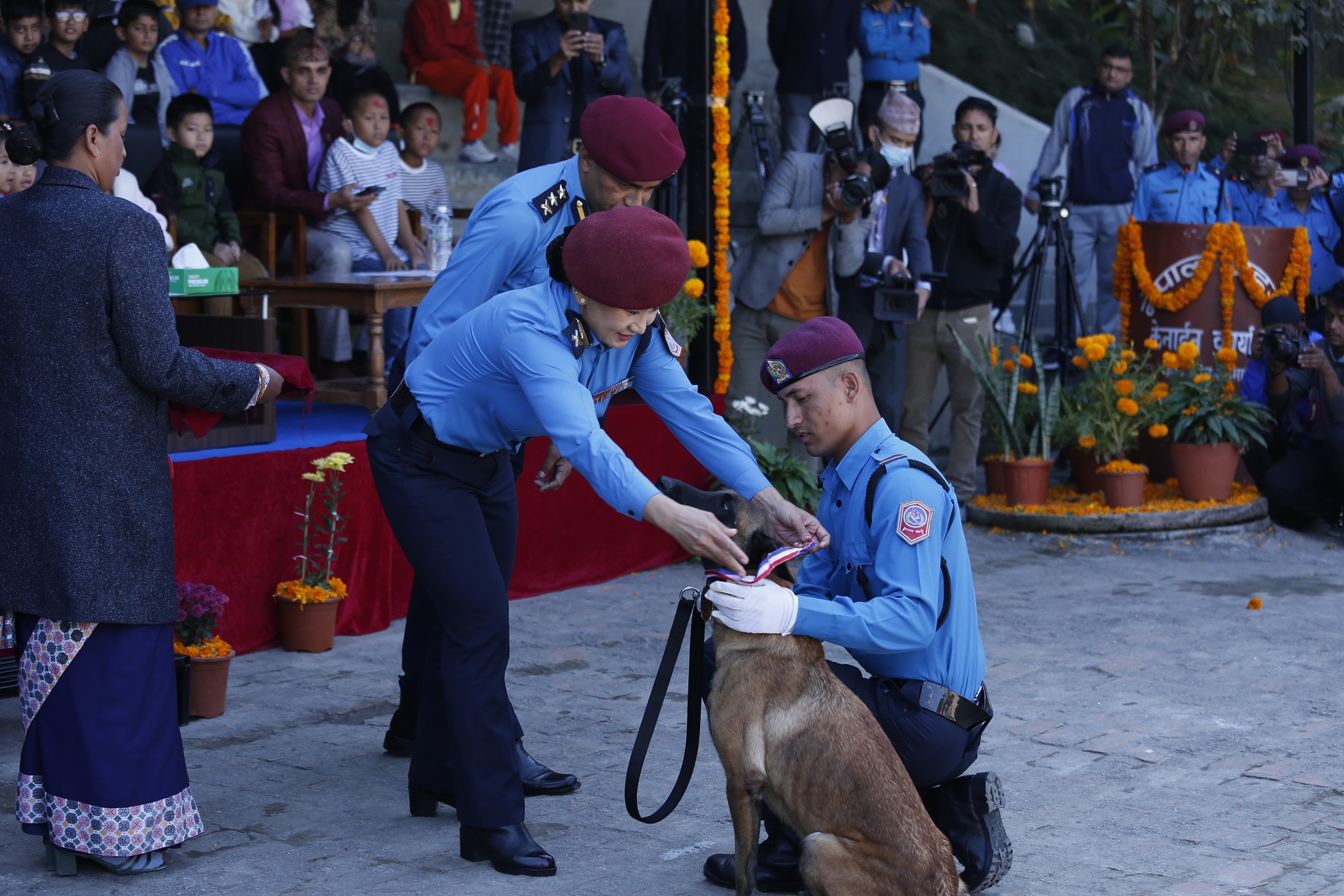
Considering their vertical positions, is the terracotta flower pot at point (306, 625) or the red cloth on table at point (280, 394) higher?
the red cloth on table at point (280, 394)

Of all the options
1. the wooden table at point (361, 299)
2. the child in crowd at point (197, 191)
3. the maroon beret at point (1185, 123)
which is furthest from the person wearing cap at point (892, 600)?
the maroon beret at point (1185, 123)

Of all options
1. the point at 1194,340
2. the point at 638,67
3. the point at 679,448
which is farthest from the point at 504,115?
the point at 1194,340

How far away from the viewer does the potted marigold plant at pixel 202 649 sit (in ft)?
16.7

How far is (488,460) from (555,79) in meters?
5.71

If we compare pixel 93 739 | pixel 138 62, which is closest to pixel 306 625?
pixel 93 739

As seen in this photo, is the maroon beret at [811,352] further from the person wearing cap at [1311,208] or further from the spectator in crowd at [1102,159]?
the person wearing cap at [1311,208]

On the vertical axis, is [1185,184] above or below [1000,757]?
above

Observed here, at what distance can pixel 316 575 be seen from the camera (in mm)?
5992

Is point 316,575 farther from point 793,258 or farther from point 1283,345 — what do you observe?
point 1283,345

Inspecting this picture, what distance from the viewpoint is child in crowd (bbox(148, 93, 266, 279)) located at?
774 cm

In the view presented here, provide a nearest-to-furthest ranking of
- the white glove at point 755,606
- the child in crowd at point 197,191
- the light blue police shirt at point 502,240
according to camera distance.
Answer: the white glove at point 755,606 → the light blue police shirt at point 502,240 → the child in crowd at point 197,191

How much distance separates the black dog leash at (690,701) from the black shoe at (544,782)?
0.88 meters

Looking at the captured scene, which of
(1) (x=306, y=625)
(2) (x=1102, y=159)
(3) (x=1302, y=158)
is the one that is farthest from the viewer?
(2) (x=1102, y=159)

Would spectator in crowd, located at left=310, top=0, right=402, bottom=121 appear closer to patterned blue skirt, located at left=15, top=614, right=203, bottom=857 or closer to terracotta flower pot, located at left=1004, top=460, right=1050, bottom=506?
terracotta flower pot, located at left=1004, top=460, right=1050, bottom=506
